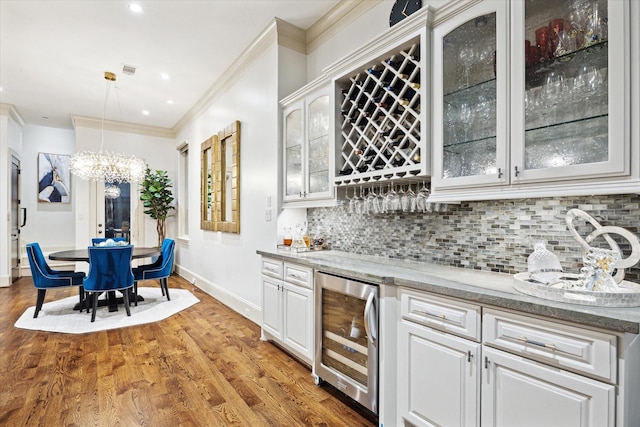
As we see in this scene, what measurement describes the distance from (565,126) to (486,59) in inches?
22.2

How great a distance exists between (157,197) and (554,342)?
23.1 feet

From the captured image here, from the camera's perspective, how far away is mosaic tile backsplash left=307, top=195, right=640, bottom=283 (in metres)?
1.60

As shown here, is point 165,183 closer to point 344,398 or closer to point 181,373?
point 181,373

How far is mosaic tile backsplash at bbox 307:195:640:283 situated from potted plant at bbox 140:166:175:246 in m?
5.29

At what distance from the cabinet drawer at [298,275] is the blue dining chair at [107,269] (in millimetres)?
2255

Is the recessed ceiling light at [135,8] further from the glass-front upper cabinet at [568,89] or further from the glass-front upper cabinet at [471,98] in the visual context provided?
the glass-front upper cabinet at [568,89]

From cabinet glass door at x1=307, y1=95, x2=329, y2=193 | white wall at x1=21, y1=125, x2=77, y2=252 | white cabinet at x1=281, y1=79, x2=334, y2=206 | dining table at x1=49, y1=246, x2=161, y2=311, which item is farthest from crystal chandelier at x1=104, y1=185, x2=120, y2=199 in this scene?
cabinet glass door at x1=307, y1=95, x2=329, y2=193

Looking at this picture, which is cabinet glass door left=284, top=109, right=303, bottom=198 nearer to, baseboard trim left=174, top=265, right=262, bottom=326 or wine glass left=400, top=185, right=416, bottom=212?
wine glass left=400, top=185, right=416, bottom=212

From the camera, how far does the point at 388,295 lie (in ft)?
6.23

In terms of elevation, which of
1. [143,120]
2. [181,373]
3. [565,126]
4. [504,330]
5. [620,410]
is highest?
[143,120]

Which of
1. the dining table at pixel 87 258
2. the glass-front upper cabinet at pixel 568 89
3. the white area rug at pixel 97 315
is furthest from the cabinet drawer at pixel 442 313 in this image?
the dining table at pixel 87 258

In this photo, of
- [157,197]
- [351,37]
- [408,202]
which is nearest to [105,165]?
[157,197]

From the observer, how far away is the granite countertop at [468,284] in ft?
3.76

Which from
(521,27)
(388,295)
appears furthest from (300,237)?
(521,27)
